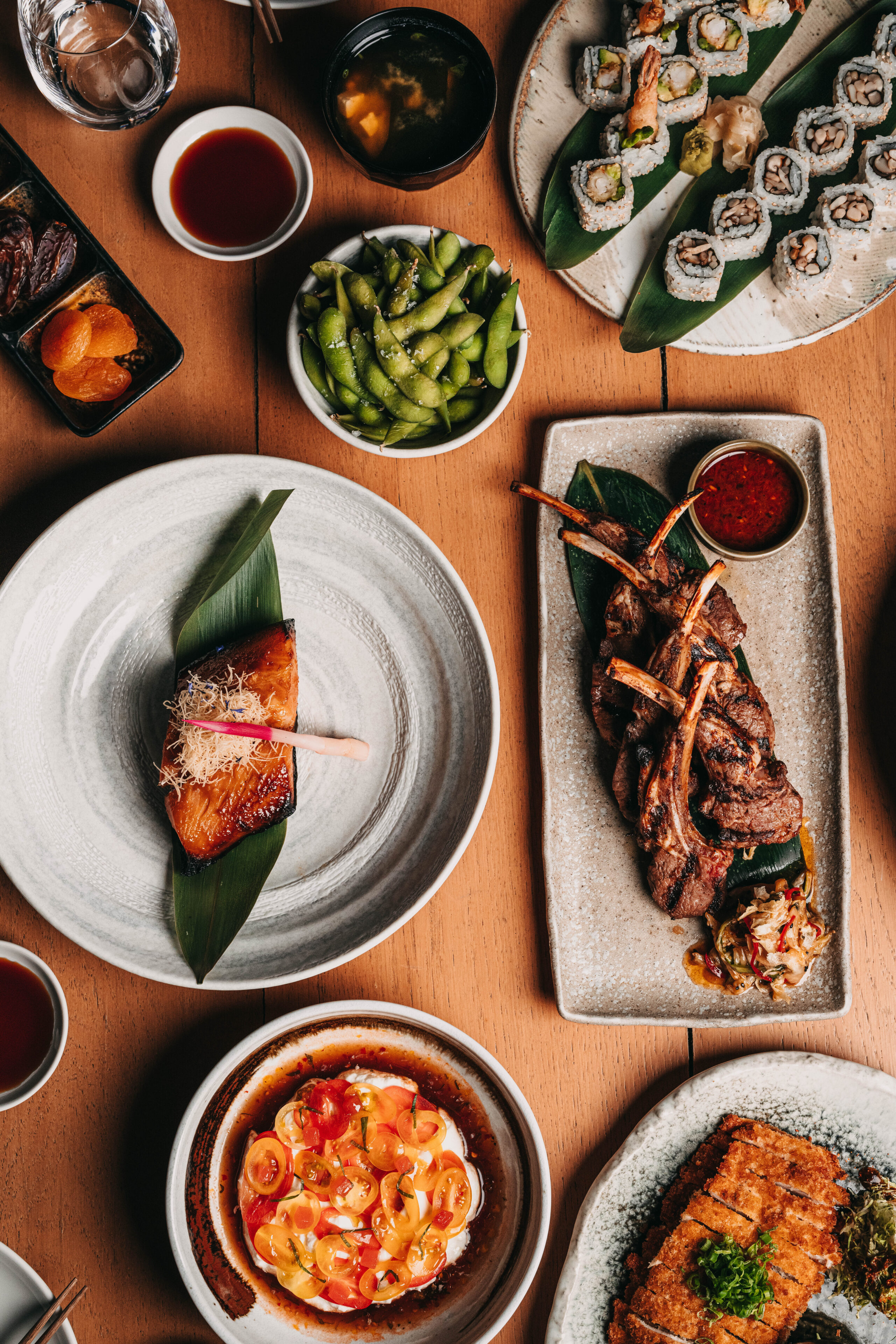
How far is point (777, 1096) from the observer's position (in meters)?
2.47

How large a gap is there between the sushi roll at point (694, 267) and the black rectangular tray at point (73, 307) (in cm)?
137

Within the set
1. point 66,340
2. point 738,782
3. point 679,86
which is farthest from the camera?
point 679,86

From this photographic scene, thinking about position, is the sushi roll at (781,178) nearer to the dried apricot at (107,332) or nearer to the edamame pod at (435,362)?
the edamame pod at (435,362)

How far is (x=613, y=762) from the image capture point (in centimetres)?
243

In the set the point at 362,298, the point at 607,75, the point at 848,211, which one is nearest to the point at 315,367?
the point at 362,298

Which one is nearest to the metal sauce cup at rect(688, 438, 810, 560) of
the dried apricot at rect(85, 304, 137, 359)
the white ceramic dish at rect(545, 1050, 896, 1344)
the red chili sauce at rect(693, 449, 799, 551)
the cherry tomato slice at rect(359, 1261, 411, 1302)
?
the red chili sauce at rect(693, 449, 799, 551)

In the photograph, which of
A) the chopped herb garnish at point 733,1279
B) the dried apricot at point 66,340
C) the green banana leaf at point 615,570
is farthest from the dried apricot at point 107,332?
the chopped herb garnish at point 733,1279

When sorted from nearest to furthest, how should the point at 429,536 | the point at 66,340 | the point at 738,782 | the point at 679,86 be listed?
the point at 66,340 → the point at 738,782 → the point at 679,86 → the point at 429,536

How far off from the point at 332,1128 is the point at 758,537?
6.66 ft

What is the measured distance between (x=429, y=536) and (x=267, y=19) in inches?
58.0

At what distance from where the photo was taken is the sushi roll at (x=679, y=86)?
7.77 ft

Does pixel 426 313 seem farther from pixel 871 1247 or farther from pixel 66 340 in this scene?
pixel 871 1247

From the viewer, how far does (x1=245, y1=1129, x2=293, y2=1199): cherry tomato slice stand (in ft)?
7.47

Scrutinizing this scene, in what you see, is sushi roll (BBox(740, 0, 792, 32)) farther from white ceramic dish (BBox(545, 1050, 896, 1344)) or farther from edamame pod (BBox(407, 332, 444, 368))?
white ceramic dish (BBox(545, 1050, 896, 1344))
